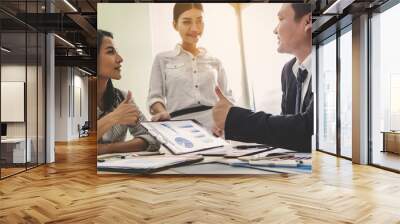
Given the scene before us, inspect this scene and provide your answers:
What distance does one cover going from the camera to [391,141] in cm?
739

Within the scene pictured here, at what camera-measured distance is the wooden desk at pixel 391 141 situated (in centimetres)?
722

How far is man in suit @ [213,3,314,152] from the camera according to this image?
644cm

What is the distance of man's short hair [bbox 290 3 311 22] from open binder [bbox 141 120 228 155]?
2511 mm

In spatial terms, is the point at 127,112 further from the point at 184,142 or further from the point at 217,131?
the point at 217,131

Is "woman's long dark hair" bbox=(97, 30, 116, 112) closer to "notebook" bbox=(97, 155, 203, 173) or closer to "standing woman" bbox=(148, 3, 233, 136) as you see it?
"standing woman" bbox=(148, 3, 233, 136)

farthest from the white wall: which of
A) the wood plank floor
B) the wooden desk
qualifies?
the wooden desk

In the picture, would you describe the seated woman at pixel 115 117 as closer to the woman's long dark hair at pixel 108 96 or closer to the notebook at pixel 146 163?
the woman's long dark hair at pixel 108 96

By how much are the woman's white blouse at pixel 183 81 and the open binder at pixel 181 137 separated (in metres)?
0.29

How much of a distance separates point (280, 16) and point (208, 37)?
1299 mm

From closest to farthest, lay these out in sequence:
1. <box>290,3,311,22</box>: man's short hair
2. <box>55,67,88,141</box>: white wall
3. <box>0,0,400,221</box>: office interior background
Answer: <box>290,3,311,22</box>: man's short hair < <box>0,0,400,221</box>: office interior background < <box>55,67,88,141</box>: white wall

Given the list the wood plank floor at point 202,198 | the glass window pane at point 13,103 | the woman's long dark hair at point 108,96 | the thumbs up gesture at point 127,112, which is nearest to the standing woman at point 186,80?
the thumbs up gesture at point 127,112

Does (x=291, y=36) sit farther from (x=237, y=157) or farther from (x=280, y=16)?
(x=237, y=157)

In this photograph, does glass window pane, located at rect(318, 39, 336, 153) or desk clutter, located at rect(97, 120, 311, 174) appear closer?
desk clutter, located at rect(97, 120, 311, 174)

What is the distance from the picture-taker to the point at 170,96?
6.43 meters
